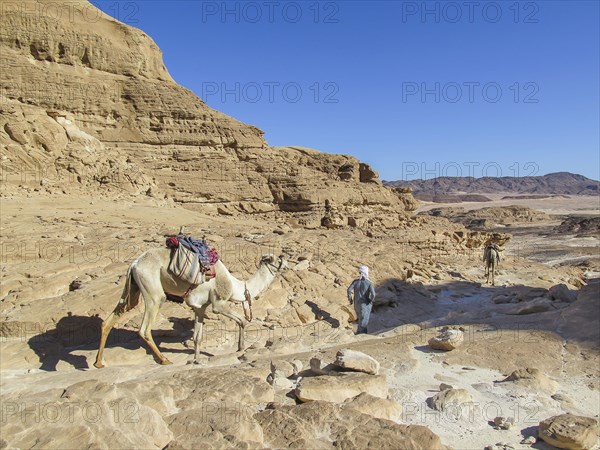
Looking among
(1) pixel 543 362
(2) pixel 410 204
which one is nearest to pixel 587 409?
(1) pixel 543 362

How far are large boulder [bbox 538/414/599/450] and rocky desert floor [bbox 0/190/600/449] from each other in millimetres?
113

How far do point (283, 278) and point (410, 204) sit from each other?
20464mm

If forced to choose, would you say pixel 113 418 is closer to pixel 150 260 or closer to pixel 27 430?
pixel 27 430

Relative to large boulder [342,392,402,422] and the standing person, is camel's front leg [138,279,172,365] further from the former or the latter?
the standing person

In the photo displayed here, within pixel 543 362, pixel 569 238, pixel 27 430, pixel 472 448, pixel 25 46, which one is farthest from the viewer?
pixel 569 238

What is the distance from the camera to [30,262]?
8883mm

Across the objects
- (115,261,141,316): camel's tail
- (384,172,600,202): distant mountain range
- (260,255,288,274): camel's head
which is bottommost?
(115,261,141,316): camel's tail

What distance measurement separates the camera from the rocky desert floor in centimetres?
332

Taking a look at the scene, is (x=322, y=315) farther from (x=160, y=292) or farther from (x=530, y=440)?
(x=530, y=440)

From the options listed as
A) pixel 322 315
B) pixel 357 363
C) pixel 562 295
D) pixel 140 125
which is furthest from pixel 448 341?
pixel 140 125

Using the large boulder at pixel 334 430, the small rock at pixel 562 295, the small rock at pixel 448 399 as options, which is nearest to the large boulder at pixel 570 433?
the small rock at pixel 448 399

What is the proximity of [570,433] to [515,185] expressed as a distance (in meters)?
190

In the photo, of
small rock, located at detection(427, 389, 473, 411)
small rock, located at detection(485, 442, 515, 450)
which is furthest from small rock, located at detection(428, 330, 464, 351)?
small rock, located at detection(485, 442, 515, 450)

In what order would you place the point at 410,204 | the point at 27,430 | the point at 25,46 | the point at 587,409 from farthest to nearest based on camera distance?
the point at 410,204, the point at 25,46, the point at 587,409, the point at 27,430
